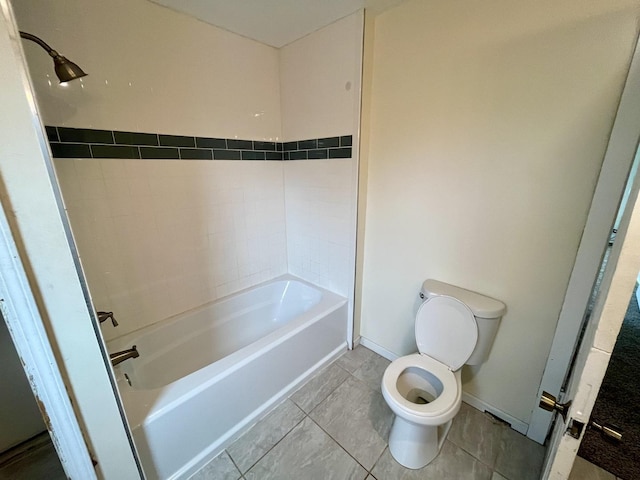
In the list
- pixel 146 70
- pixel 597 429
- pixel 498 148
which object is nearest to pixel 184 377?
pixel 597 429

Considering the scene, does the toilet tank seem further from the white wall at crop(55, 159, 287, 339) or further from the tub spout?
the tub spout

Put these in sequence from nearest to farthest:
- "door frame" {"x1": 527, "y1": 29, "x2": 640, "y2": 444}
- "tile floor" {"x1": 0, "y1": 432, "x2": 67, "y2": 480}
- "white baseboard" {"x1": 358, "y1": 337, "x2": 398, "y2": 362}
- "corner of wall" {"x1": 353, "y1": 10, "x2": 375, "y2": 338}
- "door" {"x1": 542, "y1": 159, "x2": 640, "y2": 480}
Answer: "door" {"x1": 542, "y1": 159, "x2": 640, "y2": 480} → "door frame" {"x1": 527, "y1": 29, "x2": 640, "y2": 444} → "tile floor" {"x1": 0, "y1": 432, "x2": 67, "y2": 480} → "corner of wall" {"x1": 353, "y1": 10, "x2": 375, "y2": 338} → "white baseboard" {"x1": 358, "y1": 337, "x2": 398, "y2": 362}

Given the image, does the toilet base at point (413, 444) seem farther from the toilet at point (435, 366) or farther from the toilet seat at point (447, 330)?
the toilet seat at point (447, 330)

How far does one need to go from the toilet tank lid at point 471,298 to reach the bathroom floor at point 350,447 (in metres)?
0.71

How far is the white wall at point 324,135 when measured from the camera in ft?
5.38

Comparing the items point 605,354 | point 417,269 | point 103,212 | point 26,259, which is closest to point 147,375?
point 103,212

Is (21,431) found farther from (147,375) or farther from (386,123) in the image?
(386,123)

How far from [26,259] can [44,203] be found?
136 millimetres

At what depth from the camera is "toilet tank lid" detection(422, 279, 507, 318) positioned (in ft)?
4.36

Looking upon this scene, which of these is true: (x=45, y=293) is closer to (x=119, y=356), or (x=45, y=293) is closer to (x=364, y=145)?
(x=119, y=356)

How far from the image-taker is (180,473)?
124 centimetres

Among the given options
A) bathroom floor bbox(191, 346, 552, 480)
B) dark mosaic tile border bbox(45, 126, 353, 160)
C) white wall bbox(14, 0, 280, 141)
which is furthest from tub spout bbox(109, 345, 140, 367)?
white wall bbox(14, 0, 280, 141)

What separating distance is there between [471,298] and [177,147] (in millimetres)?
1928

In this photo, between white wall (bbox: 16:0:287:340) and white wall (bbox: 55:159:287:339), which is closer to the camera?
white wall (bbox: 16:0:287:340)
